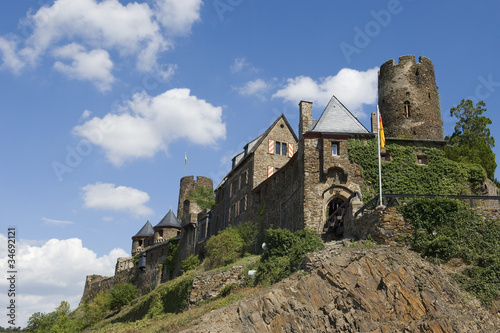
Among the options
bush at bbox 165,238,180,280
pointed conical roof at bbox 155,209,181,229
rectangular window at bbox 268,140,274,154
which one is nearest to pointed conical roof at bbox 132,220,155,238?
pointed conical roof at bbox 155,209,181,229

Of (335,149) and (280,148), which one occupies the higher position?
(280,148)

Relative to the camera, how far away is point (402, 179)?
29.4m

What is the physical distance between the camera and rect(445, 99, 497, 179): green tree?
38091 millimetres

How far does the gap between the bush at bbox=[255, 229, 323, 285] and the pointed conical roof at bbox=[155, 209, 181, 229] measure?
37.3 metres

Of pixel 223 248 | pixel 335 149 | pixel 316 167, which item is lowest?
pixel 223 248

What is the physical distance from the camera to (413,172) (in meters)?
29.7

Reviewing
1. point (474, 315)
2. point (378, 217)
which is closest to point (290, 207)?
point (378, 217)

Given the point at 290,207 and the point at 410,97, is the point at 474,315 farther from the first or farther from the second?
the point at 410,97

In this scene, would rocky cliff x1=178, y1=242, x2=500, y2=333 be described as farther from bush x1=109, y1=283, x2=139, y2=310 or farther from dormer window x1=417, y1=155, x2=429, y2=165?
bush x1=109, y1=283, x2=139, y2=310

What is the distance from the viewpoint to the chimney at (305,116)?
31.9m

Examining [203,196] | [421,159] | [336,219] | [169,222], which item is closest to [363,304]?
[336,219]

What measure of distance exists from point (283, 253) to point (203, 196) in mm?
42064

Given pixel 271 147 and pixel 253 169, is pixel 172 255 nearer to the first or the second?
pixel 253 169

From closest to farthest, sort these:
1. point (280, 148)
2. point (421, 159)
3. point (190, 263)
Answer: point (421, 159) → point (190, 263) → point (280, 148)
